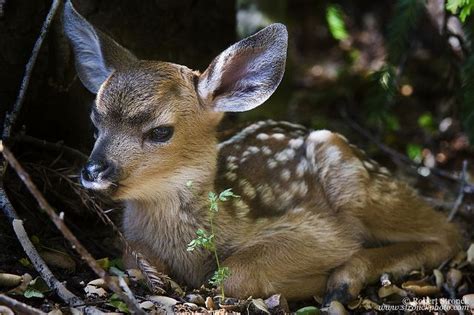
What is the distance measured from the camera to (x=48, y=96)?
14.4ft

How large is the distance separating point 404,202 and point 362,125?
1.91 metres

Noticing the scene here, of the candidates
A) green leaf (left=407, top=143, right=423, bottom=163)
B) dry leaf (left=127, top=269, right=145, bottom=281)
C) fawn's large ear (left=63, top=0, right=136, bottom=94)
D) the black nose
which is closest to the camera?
the black nose

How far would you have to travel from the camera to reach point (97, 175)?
3564 millimetres

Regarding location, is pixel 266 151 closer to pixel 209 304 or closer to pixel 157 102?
pixel 157 102

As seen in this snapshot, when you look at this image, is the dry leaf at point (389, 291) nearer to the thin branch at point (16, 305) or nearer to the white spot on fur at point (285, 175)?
the white spot on fur at point (285, 175)

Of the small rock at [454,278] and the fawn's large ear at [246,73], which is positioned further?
the small rock at [454,278]

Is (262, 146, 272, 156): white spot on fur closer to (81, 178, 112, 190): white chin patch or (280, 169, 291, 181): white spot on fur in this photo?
(280, 169, 291, 181): white spot on fur

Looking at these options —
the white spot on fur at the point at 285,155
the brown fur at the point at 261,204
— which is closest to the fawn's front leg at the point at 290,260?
the brown fur at the point at 261,204

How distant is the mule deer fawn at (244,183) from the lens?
3814mm

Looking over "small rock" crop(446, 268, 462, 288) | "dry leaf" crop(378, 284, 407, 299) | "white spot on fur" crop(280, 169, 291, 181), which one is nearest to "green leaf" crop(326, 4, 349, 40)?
"white spot on fur" crop(280, 169, 291, 181)

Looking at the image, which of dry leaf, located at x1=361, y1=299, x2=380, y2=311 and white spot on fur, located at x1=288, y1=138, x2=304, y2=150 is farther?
white spot on fur, located at x1=288, y1=138, x2=304, y2=150

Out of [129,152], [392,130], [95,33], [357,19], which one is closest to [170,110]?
[129,152]

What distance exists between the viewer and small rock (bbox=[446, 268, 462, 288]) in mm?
4465

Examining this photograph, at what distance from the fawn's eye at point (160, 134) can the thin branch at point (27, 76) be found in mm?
697
